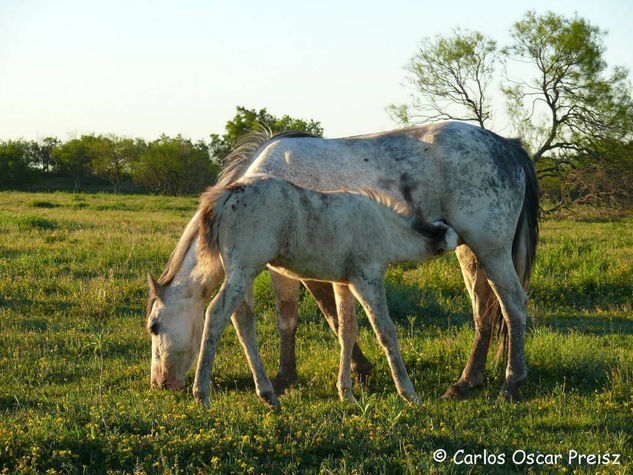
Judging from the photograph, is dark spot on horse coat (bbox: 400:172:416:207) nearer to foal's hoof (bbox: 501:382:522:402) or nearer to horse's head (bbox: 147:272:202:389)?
foal's hoof (bbox: 501:382:522:402)

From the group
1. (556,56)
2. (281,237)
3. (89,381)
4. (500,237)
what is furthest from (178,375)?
(556,56)

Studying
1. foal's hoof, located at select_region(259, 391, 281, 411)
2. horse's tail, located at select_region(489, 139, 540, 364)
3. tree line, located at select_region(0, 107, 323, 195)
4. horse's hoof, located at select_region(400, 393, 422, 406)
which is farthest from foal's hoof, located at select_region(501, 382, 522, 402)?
tree line, located at select_region(0, 107, 323, 195)

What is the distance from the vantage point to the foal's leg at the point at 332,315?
6406mm

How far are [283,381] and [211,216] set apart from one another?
2078 millimetres

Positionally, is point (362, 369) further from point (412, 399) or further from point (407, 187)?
point (407, 187)

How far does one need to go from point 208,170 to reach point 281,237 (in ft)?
197

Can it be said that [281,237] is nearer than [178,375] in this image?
Yes

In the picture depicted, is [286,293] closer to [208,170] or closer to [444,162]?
[444,162]

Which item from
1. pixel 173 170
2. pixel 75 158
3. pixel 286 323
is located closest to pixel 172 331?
pixel 286 323

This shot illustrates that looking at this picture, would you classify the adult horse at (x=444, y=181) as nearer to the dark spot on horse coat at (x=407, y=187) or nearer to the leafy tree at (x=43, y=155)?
the dark spot on horse coat at (x=407, y=187)

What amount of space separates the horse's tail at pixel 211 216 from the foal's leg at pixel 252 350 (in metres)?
0.72

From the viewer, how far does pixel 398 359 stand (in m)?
5.14

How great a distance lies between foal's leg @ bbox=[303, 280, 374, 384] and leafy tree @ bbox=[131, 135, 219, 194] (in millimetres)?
55631

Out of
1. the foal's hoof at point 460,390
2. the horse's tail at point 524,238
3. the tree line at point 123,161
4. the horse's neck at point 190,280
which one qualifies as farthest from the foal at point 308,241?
the tree line at point 123,161
